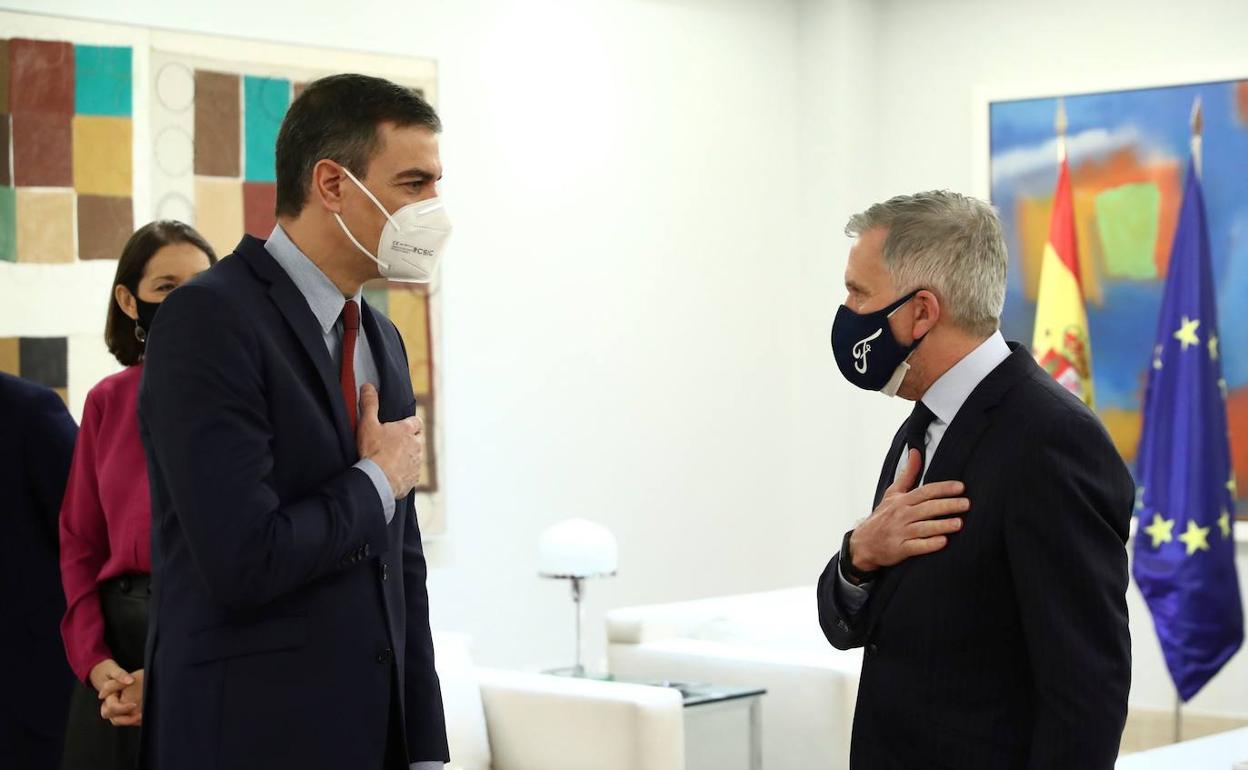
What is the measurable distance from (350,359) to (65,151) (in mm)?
3944

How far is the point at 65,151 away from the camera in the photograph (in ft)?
18.8

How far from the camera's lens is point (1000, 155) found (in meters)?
8.13

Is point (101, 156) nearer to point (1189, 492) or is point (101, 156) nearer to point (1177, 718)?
point (1189, 492)

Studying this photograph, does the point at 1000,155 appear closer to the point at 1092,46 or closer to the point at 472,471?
the point at 1092,46

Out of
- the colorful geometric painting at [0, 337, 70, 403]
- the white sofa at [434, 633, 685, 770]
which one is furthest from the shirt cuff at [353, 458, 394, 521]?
the colorful geometric painting at [0, 337, 70, 403]

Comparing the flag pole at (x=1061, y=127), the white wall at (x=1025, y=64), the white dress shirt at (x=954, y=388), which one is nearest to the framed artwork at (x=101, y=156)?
the white wall at (x=1025, y=64)

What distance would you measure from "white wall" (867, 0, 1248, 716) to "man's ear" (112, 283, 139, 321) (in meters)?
5.80

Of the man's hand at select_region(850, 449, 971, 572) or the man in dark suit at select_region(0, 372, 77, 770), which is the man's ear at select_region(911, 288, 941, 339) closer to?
the man's hand at select_region(850, 449, 971, 572)

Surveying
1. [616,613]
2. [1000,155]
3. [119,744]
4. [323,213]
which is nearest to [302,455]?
[323,213]

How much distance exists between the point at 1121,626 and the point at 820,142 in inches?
261

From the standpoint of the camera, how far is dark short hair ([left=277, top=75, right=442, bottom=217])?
7.32ft

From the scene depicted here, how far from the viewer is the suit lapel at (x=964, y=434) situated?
2260 millimetres

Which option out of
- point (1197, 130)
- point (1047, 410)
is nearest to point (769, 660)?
point (1047, 410)

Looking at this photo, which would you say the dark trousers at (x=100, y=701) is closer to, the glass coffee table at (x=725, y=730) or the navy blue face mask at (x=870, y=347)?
the navy blue face mask at (x=870, y=347)
